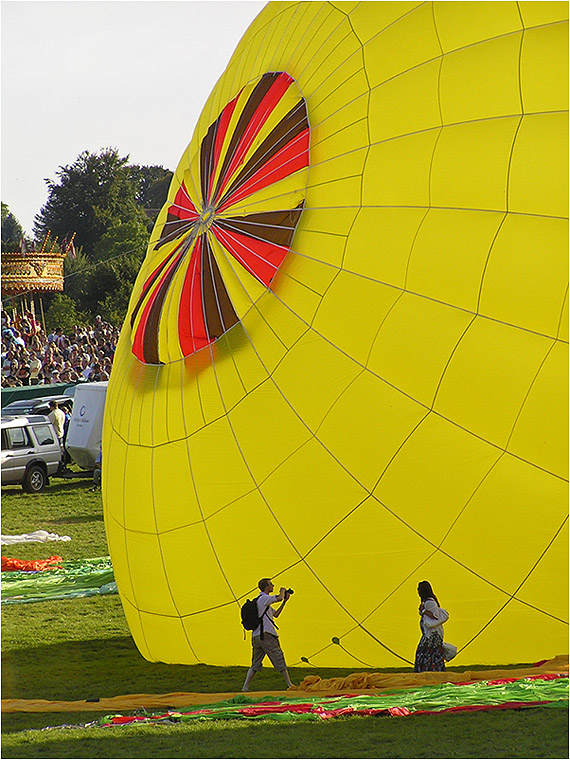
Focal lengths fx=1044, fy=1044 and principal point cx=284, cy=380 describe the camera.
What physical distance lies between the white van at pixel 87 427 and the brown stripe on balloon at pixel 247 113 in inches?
463

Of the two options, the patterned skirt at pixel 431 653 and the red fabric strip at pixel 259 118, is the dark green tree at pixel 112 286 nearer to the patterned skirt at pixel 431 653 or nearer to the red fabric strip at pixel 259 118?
the red fabric strip at pixel 259 118

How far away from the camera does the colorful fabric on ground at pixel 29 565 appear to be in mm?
13859

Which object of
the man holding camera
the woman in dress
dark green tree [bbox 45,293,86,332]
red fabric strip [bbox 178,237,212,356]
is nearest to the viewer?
the woman in dress

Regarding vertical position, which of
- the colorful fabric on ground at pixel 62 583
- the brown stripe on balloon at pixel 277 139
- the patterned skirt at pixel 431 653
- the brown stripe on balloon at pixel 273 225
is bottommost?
the colorful fabric on ground at pixel 62 583

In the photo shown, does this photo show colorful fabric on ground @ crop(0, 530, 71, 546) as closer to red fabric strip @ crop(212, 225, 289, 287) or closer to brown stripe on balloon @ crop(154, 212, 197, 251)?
brown stripe on balloon @ crop(154, 212, 197, 251)

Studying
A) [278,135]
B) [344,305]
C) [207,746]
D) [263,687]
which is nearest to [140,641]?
[263,687]

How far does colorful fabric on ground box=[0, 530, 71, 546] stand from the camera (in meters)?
15.5

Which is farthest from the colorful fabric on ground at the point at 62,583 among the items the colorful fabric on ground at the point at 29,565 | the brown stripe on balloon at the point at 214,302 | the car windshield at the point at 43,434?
the car windshield at the point at 43,434

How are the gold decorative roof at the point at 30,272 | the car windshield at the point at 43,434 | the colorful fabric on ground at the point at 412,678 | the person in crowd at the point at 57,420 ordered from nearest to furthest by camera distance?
the colorful fabric on ground at the point at 412,678 < the car windshield at the point at 43,434 < the person in crowd at the point at 57,420 < the gold decorative roof at the point at 30,272

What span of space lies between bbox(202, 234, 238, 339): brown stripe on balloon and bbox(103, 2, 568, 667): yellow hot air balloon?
0.08 feet

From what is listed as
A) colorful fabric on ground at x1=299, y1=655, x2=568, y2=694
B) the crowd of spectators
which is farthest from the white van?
colorful fabric on ground at x1=299, y1=655, x2=568, y2=694

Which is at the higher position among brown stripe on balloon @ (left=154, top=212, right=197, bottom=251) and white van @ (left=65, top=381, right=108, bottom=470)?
brown stripe on balloon @ (left=154, top=212, right=197, bottom=251)

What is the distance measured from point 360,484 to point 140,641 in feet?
9.54

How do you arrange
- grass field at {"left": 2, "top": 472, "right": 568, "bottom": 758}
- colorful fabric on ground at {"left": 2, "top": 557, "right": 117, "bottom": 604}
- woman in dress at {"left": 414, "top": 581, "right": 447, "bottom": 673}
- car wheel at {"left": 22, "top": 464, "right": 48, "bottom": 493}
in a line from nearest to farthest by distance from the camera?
1. grass field at {"left": 2, "top": 472, "right": 568, "bottom": 758}
2. woman in dress at {"left": 414, "top": 581, "right": 447, "bottom": 673}
3. colorful fabric on ground at {"left": 2, "top": 557, "right": 117, "bottom": 604}
4. car wheel at {"left": 22, "top": 464, "right": 48, "bottom": 493}
